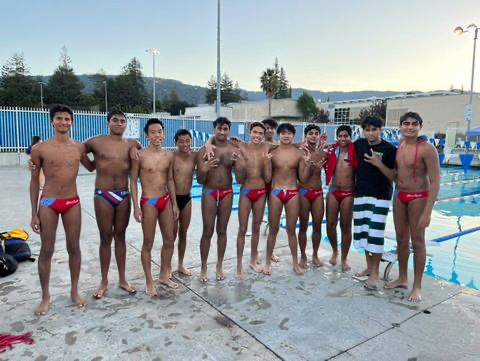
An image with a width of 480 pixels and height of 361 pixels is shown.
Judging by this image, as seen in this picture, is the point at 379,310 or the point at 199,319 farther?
the point at 379,310

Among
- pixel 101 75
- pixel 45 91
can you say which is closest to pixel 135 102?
pixel 101 75

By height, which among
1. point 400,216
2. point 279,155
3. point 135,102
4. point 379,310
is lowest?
point 379,310

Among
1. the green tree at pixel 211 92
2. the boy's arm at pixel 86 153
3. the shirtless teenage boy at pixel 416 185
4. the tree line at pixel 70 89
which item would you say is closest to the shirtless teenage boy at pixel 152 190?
the boy's arm at pixel 86 153

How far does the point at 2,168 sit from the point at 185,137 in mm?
14068

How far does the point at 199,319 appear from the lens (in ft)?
11.0

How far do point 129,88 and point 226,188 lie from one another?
8419cm

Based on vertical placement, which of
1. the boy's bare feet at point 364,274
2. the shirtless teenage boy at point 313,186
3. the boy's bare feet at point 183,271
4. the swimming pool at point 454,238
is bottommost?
the swimming pool at point 454,238

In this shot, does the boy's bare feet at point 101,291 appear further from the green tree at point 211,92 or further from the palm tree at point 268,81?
the green tree at point 211,92

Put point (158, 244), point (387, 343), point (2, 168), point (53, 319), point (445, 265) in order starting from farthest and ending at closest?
point (2, 168) < point (445, 265) < point (158, 244) < point (53, 319) < point (387, 343)

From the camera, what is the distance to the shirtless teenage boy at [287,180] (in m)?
4.50

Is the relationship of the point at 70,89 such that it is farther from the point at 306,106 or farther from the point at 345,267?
the point at 345,267

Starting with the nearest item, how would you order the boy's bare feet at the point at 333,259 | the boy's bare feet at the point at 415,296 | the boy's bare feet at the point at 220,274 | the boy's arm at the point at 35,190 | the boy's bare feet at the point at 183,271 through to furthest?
the boy's arm at the point at 35,190
the boy's bare feet at the point at 415,296
the boy's bare feet at the point at 220,274
the boy's bare feet at the point at 183,271
the boy's bare feet at the point at 333,259

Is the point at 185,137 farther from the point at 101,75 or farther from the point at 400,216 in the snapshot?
the point at 101,75

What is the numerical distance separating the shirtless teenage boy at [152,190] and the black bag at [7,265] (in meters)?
1.71
